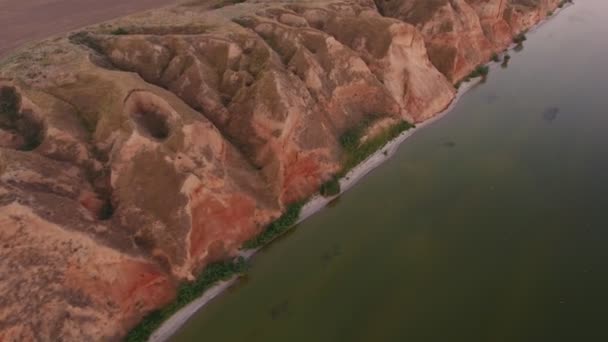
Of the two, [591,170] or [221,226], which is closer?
[221,226]

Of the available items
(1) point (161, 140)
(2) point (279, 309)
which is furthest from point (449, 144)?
(1) point (161, 140)

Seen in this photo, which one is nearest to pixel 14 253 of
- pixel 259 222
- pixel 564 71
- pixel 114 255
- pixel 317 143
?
pixel 114 255

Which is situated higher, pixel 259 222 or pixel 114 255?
pixel 114 255

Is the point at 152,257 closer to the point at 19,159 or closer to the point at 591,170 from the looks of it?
the point at 19,159

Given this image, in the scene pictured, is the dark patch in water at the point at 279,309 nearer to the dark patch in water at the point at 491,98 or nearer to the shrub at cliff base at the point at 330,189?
the shrub at cliff base at the point at 330,189

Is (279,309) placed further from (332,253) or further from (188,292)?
(188,292)

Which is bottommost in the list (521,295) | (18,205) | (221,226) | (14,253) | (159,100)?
(521,295)

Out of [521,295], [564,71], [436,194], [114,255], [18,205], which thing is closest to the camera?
[18,205]
